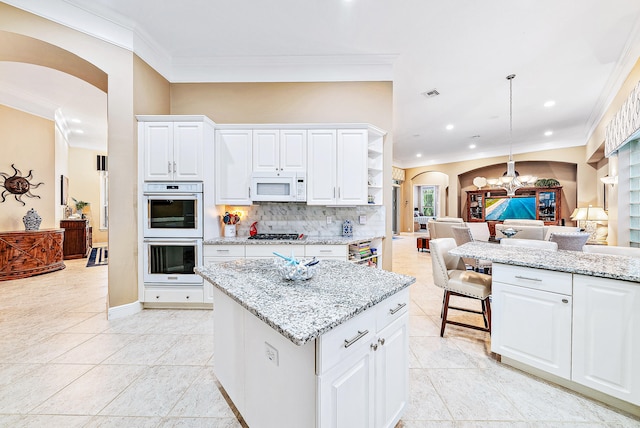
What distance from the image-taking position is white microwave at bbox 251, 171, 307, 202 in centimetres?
354

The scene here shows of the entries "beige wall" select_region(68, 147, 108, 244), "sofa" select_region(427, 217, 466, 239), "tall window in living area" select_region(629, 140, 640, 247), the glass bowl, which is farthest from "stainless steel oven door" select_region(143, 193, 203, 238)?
"beige wall" select_region(68, 147, 108, 244)

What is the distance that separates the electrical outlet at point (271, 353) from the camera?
1.14 metres

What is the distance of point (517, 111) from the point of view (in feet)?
17.5

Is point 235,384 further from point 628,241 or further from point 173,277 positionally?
point 628,241

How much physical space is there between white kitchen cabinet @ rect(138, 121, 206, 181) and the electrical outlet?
261 cm

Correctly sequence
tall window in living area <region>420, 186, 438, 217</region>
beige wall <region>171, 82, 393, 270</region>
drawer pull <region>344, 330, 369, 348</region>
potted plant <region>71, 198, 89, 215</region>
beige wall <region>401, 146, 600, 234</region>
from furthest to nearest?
1. tall window in living area <region>420, 186, 438, 217</region>
2. potted plant <region>71, 198, 89, 215</region>
3. beige wall <region>401, 146, 600, 234</region>
4. beige wall <region>171, 82, 393, 270</region>
5. drawer pull <region>344, 330, 369, 348</region>

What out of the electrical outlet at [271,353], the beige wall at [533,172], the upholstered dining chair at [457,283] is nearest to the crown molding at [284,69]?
the upholstered dining chair at [457,283]

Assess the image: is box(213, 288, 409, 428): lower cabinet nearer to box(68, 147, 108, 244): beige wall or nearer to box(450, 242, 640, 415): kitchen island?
box(450, 242, 640, 415): kitchen island

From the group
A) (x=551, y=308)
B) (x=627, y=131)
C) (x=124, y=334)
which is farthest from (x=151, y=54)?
(x=627, y=131)

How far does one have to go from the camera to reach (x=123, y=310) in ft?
10.1

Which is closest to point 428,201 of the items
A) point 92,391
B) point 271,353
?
point 271,353

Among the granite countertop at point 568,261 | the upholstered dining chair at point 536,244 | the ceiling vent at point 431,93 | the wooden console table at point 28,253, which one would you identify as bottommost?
the wooden console table at point 28,253

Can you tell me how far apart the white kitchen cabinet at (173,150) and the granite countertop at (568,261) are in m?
3.11

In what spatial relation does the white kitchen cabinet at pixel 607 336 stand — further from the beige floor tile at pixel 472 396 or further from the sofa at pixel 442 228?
the sofa at pixel 442 228
